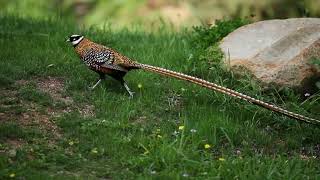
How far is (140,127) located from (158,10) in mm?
6442

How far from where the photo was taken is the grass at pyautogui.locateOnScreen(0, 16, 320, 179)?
5.31m

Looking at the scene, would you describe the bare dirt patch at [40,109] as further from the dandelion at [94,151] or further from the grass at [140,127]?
the dandelion at [94,151]

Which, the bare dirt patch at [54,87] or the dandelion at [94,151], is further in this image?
the bare dirt patch at [54,87]

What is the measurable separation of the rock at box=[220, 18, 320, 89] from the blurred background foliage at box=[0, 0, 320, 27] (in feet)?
9.32

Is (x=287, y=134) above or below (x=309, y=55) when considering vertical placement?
below

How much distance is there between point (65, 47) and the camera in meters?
8.10

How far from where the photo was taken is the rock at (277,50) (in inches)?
282

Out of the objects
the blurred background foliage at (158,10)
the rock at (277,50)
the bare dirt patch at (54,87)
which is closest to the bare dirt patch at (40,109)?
the bare dirt patch at (54,87)

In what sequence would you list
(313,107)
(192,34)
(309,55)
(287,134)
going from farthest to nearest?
1. (192,34)
2. (309,55)
3. (313,107)
4. (287,134)

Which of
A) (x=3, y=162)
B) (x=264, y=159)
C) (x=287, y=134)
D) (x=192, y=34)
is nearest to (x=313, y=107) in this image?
(x=287, y=134)

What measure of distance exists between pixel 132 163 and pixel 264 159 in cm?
123

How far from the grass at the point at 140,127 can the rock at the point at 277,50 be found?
21 cm

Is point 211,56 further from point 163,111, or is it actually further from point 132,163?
point 132,163

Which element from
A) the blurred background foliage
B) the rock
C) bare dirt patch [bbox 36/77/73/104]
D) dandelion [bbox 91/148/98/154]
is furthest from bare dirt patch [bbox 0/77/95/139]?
the blurred background foliage
